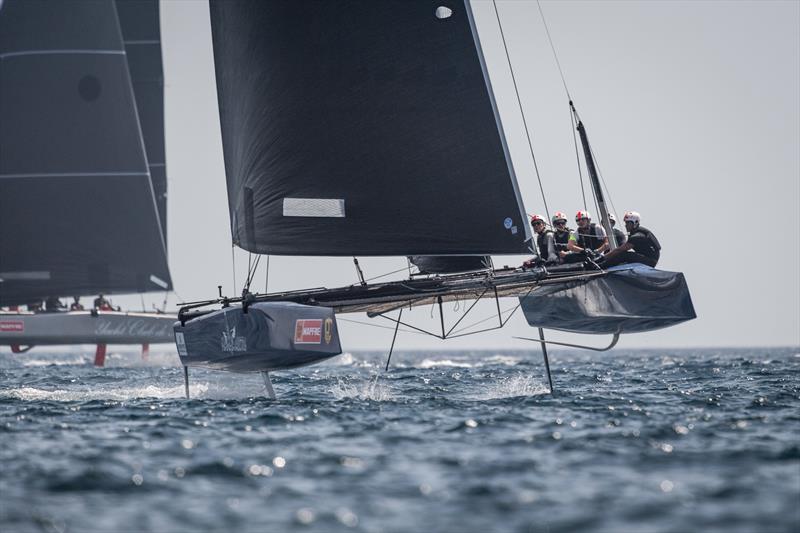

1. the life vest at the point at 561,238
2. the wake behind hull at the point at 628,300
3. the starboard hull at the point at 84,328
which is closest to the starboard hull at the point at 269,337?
the wake behind hull at the point at 628,300

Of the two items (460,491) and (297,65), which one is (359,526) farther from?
(297,65)

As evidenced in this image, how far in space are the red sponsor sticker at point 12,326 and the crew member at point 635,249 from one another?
2282cm

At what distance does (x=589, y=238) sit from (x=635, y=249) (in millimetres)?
1008

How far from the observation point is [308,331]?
1359cm

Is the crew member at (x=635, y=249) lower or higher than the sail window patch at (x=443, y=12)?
lower

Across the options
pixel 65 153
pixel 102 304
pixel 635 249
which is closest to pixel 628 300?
pixel 635 249

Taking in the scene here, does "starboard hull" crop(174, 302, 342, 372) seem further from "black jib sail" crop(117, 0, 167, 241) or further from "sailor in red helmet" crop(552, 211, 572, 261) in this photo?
"black jib sail" crop(117, 0, 167, 241)

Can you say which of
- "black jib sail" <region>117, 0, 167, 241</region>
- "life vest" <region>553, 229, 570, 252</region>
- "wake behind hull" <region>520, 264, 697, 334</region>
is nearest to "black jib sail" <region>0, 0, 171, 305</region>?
"black jib sail" <region>117, 0, 167, 241</region>

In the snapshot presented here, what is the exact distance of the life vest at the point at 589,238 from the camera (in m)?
16.0

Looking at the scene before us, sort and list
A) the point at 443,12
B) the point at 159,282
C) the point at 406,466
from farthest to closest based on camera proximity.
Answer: the point at 159,282
the point at 443,12
the point at 406,466

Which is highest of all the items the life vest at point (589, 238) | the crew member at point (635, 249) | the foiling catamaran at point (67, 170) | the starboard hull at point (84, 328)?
the foiling catamaran at point (67, 170)

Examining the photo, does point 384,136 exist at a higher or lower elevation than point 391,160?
higher

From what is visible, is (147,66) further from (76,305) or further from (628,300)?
(628,300)

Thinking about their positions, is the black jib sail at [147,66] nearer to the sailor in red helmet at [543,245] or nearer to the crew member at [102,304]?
the crew member at [102,304]
